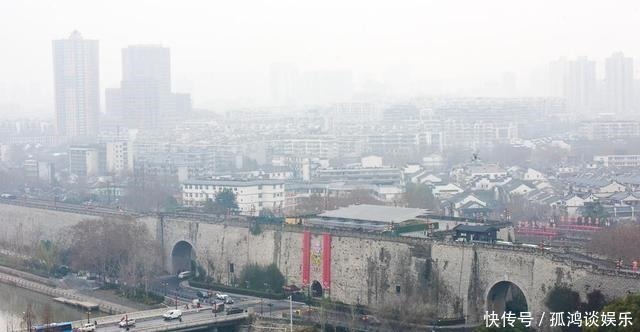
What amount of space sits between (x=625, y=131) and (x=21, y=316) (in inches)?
1242

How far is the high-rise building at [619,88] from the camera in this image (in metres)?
55.3

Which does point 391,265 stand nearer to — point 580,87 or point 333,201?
point 333,201

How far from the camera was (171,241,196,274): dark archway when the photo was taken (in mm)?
18062

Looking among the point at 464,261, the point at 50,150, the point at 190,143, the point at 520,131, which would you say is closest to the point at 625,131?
the point at 520,131

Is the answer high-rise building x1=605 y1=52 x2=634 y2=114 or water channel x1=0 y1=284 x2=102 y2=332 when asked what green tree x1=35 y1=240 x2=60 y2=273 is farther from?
high-rise building x1=605 y1=52 x2=634 y2=114

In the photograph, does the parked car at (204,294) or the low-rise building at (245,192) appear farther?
the low-rise building at (245,192)

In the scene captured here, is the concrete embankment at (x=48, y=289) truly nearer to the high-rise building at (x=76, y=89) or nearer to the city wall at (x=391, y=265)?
the city wall at (x=391, y=265)

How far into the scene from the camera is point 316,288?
50.7 feet

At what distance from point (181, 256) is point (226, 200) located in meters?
3.46

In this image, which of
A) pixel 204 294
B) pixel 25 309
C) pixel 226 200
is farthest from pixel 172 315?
pixel 226 200

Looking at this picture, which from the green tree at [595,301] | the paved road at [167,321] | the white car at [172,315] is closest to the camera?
the green tree at [595,301]

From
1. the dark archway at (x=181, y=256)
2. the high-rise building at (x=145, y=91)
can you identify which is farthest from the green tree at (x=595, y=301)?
the high-rise building at (x=145, y=91)

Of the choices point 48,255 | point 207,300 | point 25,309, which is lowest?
point 25,309

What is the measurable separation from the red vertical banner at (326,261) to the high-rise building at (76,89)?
1497 inches
